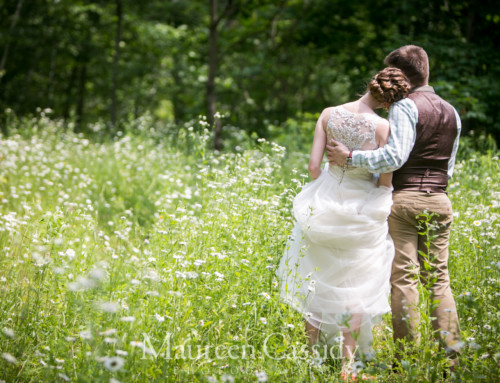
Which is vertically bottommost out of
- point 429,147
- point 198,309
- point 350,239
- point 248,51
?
point 198,309

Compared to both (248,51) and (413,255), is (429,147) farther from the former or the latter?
(248,51)

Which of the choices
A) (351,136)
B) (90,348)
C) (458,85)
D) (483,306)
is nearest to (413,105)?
(351,136)

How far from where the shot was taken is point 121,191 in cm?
650

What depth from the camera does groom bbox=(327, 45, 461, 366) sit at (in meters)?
3.18

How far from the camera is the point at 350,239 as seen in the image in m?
3.26

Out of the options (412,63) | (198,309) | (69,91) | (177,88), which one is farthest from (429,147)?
(69,91)

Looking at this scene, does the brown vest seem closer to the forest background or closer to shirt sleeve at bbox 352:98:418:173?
shirt sleeve at bbox 352:98:418:173

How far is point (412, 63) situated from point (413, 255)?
1.36 m

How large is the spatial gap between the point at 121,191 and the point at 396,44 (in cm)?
588

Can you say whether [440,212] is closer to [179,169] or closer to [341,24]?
[179,169]

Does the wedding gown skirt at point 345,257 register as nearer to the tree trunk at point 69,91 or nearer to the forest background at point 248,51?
the forest background at point 248,51

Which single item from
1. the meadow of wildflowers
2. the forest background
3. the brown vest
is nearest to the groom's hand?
the brown vest

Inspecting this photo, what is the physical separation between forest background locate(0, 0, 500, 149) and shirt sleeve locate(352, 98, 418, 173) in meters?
5.34

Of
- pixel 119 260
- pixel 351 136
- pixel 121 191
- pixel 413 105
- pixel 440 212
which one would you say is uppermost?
pixel 413 105
